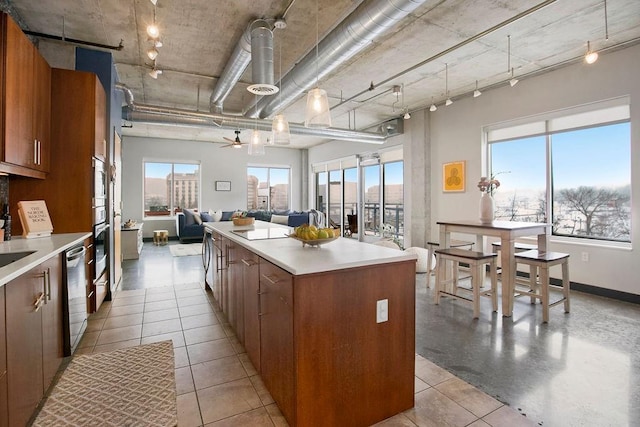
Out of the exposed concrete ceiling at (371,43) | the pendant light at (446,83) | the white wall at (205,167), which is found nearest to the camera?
the exposed concrete ceiling at (371,43)

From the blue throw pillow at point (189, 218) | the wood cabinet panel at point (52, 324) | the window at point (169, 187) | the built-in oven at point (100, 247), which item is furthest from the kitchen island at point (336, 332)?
the window at point (169, 187)

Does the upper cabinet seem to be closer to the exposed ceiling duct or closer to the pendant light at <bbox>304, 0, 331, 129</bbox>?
the pendant light at <bbox>304, 0, 331, 129</bbox>

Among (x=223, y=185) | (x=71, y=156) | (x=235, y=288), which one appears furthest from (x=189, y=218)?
(x=235, y=288)

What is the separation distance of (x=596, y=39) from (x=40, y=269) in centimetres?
556

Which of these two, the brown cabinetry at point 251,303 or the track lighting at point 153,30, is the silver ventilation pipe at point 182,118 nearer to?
the track lighting at point 153,30

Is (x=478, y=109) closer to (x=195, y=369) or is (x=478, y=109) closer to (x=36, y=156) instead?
(x=195, y=369)

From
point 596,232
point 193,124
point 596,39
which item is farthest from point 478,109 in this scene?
point 193,124

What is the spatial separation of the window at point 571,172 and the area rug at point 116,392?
4461 mm

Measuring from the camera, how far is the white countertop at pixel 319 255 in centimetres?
160

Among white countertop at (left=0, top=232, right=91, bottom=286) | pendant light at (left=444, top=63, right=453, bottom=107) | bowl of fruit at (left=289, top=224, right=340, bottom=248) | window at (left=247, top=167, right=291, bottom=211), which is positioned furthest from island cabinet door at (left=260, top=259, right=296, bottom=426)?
window at (left=247, top=167, right=291, bottom=211)

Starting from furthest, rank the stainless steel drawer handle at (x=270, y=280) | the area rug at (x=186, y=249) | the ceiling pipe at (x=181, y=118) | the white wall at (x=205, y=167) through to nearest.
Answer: the white wall at (x=205, y=167)
the area rug at (x=186, y=249)
the ceiling pipe at (x=181, y=118)
the stainless steel drawer handle at (x=270, y=280)

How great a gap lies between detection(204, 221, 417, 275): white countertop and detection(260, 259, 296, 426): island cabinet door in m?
0.06

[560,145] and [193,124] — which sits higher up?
[193,124]

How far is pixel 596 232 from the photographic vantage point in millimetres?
4258
